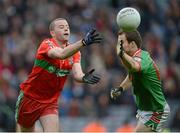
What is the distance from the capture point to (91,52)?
18.7 m

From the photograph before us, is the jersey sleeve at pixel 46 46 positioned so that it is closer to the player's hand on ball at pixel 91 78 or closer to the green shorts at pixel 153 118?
the player's hand on ball at pixel 91 78

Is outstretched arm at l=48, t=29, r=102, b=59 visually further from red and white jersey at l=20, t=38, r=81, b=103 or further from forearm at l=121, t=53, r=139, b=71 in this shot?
forearm at l=121, t=53, r=139, b=71

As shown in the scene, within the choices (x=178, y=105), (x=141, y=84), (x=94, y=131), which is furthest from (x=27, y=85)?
(x=178, y=105)

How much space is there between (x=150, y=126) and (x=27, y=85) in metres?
2.09

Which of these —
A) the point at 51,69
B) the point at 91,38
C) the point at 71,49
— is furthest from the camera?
the point at 51,69

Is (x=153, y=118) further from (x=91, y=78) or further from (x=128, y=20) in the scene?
(x=128, y=20)

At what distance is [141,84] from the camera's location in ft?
38.1

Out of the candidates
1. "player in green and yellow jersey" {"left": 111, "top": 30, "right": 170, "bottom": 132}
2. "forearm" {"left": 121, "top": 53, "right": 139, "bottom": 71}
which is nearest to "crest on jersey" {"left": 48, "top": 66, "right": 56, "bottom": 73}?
"player in green and yellow jersey" {"left": 111, "top": 30, "right": 170, "bottom": 132}

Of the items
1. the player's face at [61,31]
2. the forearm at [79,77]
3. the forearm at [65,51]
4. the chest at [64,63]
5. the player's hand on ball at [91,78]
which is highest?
the player's face at [61,31]

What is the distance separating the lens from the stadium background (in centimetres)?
1756

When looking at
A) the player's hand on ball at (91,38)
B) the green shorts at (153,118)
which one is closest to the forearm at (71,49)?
the player's hand on ball at (91,38)

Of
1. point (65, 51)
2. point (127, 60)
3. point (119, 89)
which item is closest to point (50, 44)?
point (65, 51)

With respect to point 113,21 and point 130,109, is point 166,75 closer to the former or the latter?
point 130,109

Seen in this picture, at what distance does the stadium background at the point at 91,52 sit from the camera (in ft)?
57.6
